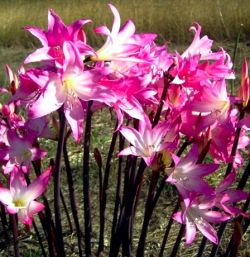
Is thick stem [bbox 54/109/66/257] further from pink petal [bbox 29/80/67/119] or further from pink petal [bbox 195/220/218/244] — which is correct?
pink petal [bbox 195/220/218/244]

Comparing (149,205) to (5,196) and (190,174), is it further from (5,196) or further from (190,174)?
(5,196)

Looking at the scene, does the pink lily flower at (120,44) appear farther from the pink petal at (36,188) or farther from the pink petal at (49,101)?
the pink petal at (36,188)

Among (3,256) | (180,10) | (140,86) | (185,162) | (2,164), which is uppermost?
(140,86)

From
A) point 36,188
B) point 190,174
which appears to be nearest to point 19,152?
point 36,188

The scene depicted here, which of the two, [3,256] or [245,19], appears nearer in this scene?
[3,256]

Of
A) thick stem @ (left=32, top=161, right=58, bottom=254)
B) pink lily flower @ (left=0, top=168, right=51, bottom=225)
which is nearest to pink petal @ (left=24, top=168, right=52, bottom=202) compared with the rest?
pink lily flower @ (left=0, top=168, right=51, bottom=225)

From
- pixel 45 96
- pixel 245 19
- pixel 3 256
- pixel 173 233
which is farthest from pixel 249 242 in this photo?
pixel 245 19

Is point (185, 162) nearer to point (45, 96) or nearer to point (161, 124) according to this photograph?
point (161, 124)
